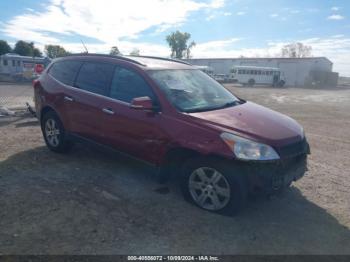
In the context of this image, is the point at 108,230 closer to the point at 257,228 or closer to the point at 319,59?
the point at 257,228

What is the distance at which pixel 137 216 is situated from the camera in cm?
379

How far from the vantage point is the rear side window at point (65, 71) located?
18.0ft

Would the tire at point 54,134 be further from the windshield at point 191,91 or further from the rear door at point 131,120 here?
the windshield at point 191,91

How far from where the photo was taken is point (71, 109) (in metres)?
5.30

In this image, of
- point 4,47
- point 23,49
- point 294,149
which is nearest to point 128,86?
point 294,149

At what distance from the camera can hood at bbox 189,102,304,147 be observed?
369 cm

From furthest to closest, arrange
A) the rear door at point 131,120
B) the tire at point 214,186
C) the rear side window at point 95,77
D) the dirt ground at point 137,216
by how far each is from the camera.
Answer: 1. the rear side window at point 95,77
2. the rear door at point 131,120
3. the tire at point 214,186
4. the dirt ground at point 137,216

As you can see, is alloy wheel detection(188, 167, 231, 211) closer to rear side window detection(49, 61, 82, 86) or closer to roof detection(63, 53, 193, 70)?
roof detection(63, 53, 193, 70)

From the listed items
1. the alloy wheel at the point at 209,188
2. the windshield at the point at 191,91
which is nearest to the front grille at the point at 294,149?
the alloy wheel at the point at 209,188

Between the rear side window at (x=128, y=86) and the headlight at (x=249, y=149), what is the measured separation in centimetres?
129

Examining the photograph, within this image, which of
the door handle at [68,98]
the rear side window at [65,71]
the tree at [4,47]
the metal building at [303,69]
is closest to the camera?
the door handle at [68,98]

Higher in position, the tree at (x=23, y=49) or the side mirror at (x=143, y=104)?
the tree at (x=23, y=49)

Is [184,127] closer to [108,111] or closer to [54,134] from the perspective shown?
[108,111]

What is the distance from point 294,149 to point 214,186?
108 centimetres
